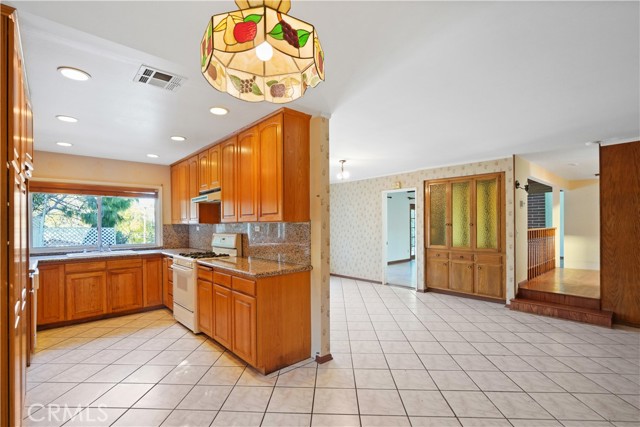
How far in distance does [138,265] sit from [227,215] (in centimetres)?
190

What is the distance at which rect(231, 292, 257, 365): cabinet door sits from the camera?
2416 mm

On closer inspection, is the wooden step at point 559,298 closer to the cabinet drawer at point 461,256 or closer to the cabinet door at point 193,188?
the cabinet drawer at point 461,256

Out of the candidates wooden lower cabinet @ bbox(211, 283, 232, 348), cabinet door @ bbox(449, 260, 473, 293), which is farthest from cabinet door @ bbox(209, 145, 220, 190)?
cabinet door @ bbox(449, 260, 473, 293)

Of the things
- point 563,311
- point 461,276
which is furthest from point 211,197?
point 563,311

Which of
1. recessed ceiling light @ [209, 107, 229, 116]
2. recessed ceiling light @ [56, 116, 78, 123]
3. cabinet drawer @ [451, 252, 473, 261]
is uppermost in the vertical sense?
recessed ceiling light @ [209, 107, 229, 116]

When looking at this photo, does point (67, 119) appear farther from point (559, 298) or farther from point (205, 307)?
point (559, 298)

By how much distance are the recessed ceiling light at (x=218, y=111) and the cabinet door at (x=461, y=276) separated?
4.58 meters

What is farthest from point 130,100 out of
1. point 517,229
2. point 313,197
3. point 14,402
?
point 517,229

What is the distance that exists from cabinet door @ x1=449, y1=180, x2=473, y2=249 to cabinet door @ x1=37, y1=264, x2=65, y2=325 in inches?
234

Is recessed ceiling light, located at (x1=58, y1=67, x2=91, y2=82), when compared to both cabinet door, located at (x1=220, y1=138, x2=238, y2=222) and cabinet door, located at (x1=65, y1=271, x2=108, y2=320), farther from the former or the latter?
cabinet door, located at (x1=65, y1=271, x2=108, y2=320)

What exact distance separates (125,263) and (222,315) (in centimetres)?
215

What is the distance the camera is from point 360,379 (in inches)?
94.3

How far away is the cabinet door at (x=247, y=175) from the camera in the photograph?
9.53 ft

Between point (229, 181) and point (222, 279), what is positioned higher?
point (229, 181)
